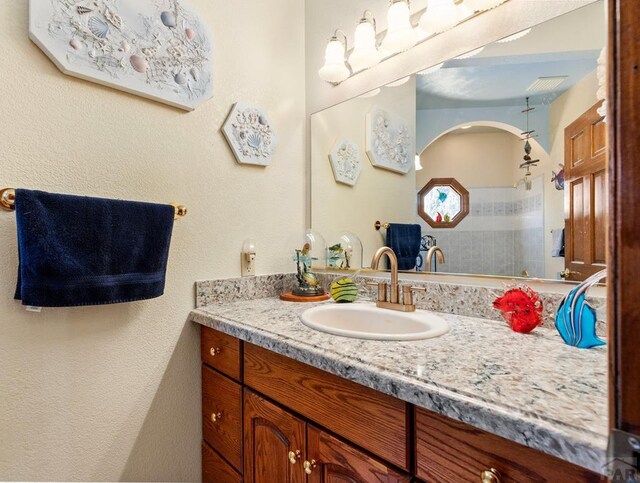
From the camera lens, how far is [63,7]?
3.05 ft

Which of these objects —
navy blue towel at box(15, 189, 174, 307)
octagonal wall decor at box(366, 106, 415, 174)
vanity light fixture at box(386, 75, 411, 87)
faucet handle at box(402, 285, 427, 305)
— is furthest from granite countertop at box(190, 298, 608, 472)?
vanity light fixture at box(386, 75, 411, 87)

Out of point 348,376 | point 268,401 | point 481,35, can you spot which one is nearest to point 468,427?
point 348,376

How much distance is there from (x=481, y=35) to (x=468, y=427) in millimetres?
1146

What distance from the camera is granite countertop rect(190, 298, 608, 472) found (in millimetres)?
439

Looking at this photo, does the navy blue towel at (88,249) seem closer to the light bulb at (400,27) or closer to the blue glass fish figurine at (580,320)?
the light bulb at (400,27)

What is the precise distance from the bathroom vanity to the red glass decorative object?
0.10 ft

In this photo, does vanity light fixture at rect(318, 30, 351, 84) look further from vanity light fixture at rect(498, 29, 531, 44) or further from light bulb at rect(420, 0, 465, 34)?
vanity light fixture at rect(498, 29, 531, 44)

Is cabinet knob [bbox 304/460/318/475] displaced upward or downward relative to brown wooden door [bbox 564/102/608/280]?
downward

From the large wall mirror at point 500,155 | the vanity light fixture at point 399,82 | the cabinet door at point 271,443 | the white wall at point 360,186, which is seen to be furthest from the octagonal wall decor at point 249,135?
the cabinet door at point 271,443

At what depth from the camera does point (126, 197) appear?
1071 mm

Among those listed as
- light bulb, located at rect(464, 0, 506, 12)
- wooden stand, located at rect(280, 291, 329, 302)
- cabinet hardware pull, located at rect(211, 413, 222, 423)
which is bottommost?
cabinet hardware pull, located at rect(211, 413, 222, 423)

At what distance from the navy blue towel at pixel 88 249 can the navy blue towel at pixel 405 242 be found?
831 mm

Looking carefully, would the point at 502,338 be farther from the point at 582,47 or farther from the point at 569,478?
the point at 582,47

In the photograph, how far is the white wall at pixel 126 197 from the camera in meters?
0.89
